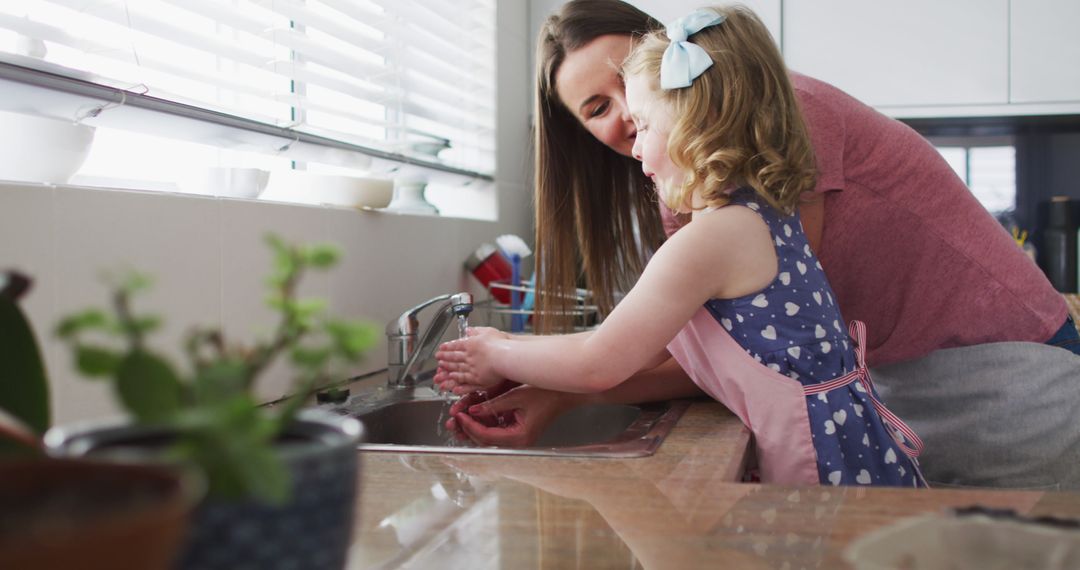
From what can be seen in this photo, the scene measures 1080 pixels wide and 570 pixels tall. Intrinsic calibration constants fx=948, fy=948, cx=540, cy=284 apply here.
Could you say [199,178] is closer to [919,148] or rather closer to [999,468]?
[919,148]

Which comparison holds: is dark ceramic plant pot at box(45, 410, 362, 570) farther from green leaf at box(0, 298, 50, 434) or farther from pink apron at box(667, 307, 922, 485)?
pink apron at box(667, 307, 922, 485)

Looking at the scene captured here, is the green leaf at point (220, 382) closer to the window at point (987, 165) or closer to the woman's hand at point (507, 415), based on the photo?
the woman's hand at point (507, 415)

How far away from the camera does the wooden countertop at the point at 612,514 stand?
1.90 ft

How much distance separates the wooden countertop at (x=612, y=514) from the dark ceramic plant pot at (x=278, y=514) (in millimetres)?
246

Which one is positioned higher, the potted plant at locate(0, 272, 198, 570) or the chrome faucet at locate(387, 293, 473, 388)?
the potted plant at locate(0, 272, 198, 570)

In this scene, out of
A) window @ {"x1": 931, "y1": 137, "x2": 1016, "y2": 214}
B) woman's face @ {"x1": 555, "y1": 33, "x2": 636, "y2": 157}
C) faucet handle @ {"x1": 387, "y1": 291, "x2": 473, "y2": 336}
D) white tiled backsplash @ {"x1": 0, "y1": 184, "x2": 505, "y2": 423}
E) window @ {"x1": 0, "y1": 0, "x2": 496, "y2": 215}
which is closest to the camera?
white tiled backsplash @ {"x1": 0, "y1": 184, "x2": 505, "y2": 423}

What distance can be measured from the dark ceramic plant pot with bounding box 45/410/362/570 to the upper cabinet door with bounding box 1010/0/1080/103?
2.62 m

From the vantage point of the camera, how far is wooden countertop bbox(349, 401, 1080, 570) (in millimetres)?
581

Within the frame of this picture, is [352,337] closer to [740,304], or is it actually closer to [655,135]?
[740,304]

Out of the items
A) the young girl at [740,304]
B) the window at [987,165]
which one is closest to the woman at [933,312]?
the young girl at [740,304]

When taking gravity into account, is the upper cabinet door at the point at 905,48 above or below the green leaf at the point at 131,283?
above

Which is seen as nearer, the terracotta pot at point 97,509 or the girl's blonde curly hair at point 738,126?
the terracotta pot at point 97,509

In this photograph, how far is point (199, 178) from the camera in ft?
4.27

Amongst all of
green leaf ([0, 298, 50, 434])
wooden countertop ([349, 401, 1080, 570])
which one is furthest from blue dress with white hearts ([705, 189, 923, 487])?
green leaf ([0, 298, 50, 434])
